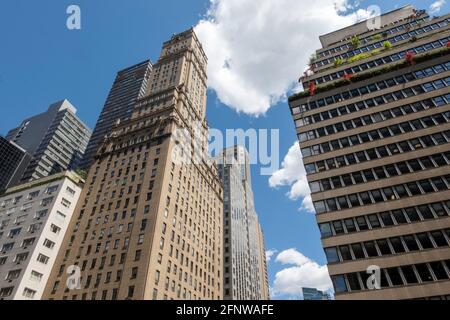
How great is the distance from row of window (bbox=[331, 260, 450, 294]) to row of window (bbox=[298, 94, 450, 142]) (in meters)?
21.2

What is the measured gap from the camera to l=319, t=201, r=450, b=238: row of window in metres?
32.9

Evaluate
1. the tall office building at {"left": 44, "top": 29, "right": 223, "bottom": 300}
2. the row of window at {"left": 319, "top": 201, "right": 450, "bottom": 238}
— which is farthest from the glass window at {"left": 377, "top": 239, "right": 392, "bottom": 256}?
the tall office building at {"left": 44, "top": 29, "right": 223, "bottom": 300}

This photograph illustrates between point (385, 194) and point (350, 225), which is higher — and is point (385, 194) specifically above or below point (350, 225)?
above

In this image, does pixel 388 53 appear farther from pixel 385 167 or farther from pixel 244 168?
pixel 244 168

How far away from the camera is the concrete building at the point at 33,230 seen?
60.1 metres

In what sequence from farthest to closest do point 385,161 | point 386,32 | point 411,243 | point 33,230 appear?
point 33,230 → point 386,32 → point 385,161 → point 411,243

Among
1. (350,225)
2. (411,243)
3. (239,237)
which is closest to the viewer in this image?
(411,243)

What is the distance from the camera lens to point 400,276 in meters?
29.9

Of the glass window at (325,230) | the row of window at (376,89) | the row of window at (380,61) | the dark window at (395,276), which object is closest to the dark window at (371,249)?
the dark window at (395,276)

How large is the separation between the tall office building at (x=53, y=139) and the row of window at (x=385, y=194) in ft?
460

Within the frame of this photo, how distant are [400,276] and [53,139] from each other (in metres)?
165

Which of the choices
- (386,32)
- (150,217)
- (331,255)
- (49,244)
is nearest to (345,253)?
(331,255)

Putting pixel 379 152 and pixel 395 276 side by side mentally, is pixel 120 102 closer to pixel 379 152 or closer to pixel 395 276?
pixel 379 152
